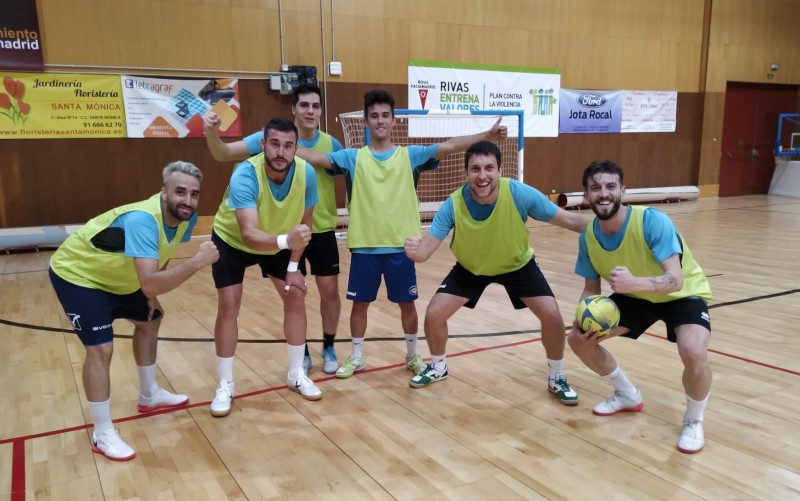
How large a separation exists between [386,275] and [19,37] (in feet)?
25.5

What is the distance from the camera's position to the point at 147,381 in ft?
11.2

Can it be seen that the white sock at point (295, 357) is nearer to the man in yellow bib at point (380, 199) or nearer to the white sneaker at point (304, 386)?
the white sneaker at point (304, 386)

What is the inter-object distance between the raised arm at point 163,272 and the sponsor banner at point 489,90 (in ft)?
29.0

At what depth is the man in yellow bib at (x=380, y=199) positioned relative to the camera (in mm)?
3770

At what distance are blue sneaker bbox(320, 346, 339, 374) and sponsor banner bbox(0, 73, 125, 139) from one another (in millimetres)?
6966

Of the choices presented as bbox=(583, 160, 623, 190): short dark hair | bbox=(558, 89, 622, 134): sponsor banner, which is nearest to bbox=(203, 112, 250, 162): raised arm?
bbox=(583, 160, 623, 190): short dark hair

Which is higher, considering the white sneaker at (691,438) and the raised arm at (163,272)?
the raised arm at (163,272)

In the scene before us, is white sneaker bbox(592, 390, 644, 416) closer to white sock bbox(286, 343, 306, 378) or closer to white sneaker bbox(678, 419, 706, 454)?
white sneaker bbox(678, 419, 706, 454)

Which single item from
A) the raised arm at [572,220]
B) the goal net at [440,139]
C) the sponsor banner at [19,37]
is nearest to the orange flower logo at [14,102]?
the sponsor banner at [19,37]

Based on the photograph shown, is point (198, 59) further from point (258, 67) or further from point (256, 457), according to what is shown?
point (256, 457)

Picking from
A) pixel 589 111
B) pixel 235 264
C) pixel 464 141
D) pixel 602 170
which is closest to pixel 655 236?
pixel 602 170

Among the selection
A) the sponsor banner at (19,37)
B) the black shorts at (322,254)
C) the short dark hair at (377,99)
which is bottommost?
the black shorts at (322,254)

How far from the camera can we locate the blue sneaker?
157 inches

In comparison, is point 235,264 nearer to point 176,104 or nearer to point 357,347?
point 357,347
